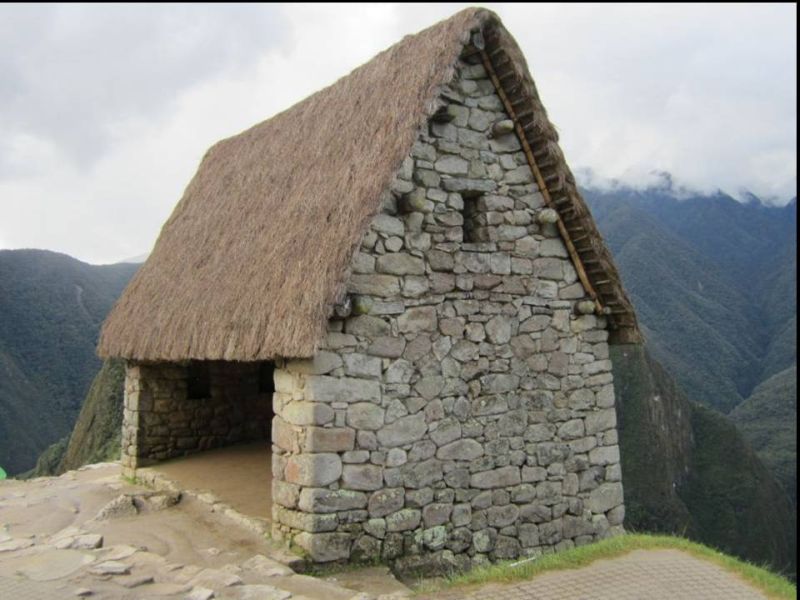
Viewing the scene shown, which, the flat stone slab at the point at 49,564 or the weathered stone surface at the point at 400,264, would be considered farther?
the weathered stone surface at the point at 400,264

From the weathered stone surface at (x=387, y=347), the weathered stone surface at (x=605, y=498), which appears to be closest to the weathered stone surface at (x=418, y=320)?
the weathered stone surface at (x=387, y=347)

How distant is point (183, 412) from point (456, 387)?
4700 millimetres

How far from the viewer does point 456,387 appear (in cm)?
647

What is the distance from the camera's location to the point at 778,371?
2370 cm

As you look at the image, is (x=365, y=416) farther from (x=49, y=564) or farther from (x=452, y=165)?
(x=49, y=564)

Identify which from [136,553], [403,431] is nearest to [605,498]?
[403,431]

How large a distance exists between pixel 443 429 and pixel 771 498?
68.2ft

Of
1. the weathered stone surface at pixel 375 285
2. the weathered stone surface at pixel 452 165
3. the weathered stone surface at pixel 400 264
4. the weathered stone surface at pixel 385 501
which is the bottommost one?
the weathered stone surface at pixel 385 501

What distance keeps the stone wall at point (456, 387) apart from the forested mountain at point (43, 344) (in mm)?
9763

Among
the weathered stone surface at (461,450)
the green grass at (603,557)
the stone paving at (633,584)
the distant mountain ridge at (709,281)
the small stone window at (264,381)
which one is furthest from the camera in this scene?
the distant mountain ridge at (709,281)

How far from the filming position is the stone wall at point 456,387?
5777 mm

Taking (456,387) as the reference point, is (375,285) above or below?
above

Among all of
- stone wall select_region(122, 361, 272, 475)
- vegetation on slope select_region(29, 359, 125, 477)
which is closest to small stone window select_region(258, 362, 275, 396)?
stone wall select_region(122, 361, 272, 475)

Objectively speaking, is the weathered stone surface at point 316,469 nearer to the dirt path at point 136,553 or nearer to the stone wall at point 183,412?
the dirt path at point 136,553
